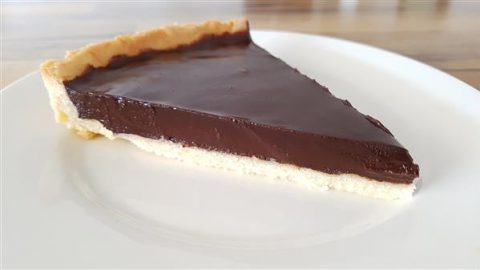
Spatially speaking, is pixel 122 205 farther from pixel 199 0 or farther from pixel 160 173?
pixel 199 0

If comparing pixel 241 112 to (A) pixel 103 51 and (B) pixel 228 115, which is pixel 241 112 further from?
(A) pixel 103 51

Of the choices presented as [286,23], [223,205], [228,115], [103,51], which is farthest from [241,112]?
[286,23]

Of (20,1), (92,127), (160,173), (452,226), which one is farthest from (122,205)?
(20,1)

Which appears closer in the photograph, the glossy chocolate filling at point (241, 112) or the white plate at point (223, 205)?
the white plate at point (223, 205)

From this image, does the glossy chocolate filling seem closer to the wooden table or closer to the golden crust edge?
the golden crust edge

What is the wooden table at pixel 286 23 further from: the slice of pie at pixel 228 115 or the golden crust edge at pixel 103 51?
the slice of pie at pixel 228 115

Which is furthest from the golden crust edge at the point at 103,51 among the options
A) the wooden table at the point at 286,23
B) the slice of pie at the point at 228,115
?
the wooden table at the point at 286,23

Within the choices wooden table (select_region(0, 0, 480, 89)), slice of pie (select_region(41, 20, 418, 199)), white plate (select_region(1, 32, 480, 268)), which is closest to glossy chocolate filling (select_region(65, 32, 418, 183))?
slice of pie (select_region(41, 20, 418, 199))
